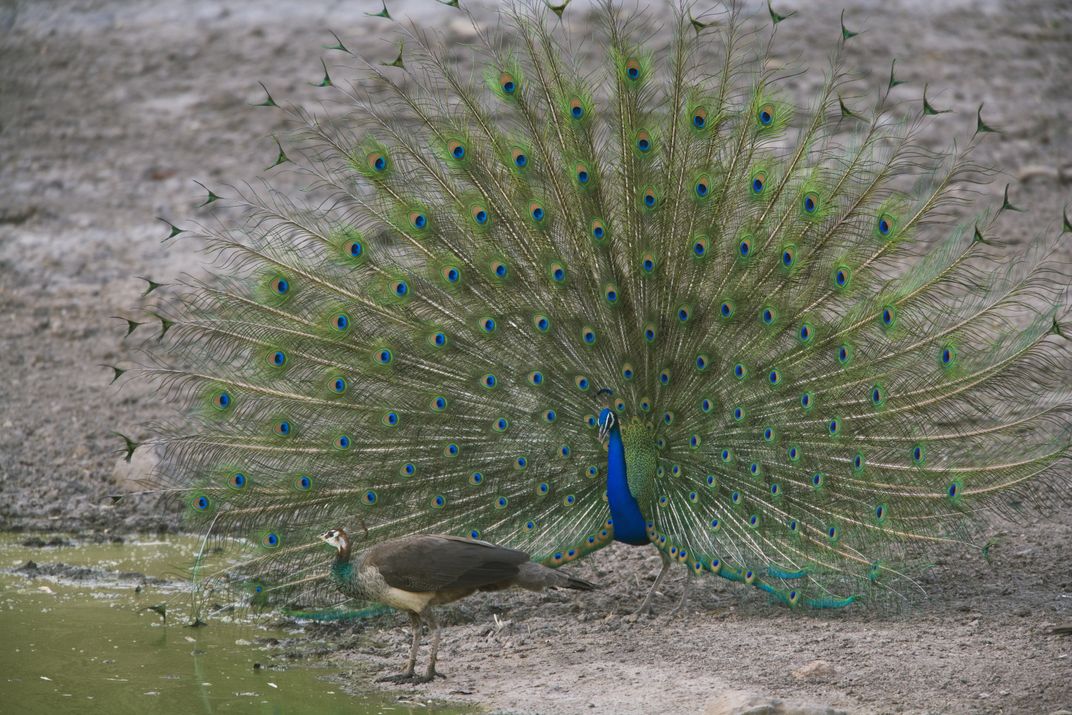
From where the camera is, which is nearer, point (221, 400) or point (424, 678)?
point (424, 678)

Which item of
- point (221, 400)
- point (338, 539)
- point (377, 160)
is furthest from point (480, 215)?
point (338, 539)

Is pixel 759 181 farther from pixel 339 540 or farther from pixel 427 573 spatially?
pixel 339 540

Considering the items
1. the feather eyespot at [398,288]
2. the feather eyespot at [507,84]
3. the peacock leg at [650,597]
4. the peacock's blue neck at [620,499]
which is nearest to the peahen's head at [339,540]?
the feather eyespot at [398,288]

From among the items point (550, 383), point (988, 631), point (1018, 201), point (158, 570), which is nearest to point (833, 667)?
point (988, 631)

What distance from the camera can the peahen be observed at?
6046mm

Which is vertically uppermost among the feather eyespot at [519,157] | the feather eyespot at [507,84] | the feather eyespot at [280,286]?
the feather eyespot at [507,84]

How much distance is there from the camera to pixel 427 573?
19.8ft

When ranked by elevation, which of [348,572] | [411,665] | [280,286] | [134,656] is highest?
[280,286]

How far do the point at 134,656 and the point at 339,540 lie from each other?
1.27 metres

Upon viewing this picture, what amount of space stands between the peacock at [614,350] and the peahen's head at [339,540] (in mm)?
432

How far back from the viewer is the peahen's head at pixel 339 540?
6262 millimetres

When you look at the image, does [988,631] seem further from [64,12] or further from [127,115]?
[64,12]

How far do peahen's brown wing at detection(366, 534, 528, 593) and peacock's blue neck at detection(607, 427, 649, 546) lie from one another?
0.73 metres

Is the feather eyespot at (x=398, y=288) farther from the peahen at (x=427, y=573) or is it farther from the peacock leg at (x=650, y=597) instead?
the peacock leg at (x=650, y=597)
